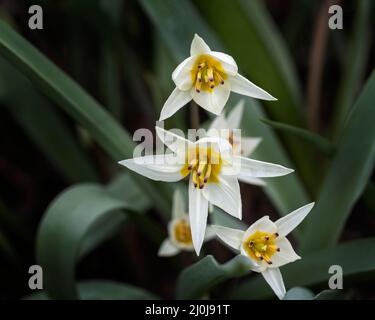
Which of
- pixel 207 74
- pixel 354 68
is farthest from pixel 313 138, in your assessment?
pixel 354 68

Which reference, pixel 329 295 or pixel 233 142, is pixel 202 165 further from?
pixel 329 295

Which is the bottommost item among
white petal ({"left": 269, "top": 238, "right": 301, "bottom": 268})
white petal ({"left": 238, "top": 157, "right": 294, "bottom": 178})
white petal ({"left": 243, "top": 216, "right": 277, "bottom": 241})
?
white petal ({"left": 269, "top": 238, "right": 301, "bottom": 268})

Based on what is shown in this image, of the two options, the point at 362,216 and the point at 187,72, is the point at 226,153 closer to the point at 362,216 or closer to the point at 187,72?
the point at 187,72

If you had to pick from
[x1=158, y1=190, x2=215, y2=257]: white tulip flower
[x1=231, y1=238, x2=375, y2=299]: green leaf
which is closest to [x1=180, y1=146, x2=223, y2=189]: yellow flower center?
[x1=158, y1=190, x2=215, y2=257]: white tulip flower

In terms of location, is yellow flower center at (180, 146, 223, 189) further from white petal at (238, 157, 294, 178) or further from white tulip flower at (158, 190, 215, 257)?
white tulip flower at (158, 190, 215, 257)

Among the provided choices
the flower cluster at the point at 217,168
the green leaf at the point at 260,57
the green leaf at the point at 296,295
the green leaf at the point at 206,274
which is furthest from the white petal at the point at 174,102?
the green leaf at the point at 260,57

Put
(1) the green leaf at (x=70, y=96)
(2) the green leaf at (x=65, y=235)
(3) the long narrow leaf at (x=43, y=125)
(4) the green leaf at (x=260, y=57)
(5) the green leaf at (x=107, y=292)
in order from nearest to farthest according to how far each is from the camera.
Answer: (1) the green leaf at (x=70, y=96) < (2) the green leaf at (x=65, y=235) < (5) the green leaf at (x=107, y=292) < (4) the green leaf at (x=260, y=57) < (3) the long narrow leaf at (x=43, y=125)

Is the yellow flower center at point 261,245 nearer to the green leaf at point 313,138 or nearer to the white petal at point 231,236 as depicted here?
the white petal at point 231,236
